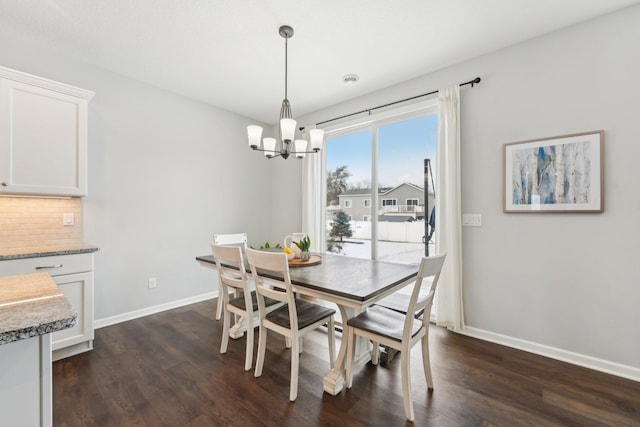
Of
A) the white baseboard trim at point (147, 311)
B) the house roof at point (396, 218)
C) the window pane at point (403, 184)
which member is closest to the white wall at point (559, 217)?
the window pane at point (403, 184)

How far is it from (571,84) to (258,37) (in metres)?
2.66

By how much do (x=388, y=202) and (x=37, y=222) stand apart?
3615mm

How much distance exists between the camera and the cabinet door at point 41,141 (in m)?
2.21

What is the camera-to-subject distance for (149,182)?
3.31m

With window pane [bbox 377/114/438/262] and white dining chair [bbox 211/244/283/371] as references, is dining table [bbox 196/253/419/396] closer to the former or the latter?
white dining chair [bbox 211/244/283/371]

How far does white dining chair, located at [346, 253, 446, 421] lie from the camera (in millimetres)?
1625

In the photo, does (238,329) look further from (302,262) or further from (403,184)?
(403,184)

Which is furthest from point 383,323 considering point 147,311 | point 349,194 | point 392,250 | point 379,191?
→ point 147,311

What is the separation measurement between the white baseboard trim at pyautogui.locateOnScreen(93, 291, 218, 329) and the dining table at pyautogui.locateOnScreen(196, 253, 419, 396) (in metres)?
1.91

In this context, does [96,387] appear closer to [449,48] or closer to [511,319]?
[511,319]

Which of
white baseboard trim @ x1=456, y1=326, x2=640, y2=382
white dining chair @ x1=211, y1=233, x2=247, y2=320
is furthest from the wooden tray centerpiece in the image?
white baseboard trim @ x1=456, y1=326, x2=640, y2=382

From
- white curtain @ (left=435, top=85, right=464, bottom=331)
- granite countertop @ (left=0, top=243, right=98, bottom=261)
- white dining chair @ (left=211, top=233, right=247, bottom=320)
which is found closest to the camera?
granite countertop @ (left=0, top=243, right=98, bottom=261)

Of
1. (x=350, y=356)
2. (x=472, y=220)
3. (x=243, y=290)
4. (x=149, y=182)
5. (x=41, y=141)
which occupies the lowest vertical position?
(x=350, y=356)

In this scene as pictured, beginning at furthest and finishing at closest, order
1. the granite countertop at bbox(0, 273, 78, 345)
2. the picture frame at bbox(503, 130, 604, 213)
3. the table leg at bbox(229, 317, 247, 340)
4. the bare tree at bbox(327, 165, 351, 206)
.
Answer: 1. the bare tree at bbox(327, 165, 351, 206)
2. the table leg at bbox(229, 317, 247, 340)
3. the picture frame at bbox(503, 130, 604, 213)
4. the granite countertop at bbox(0, 273, 78, 345)
